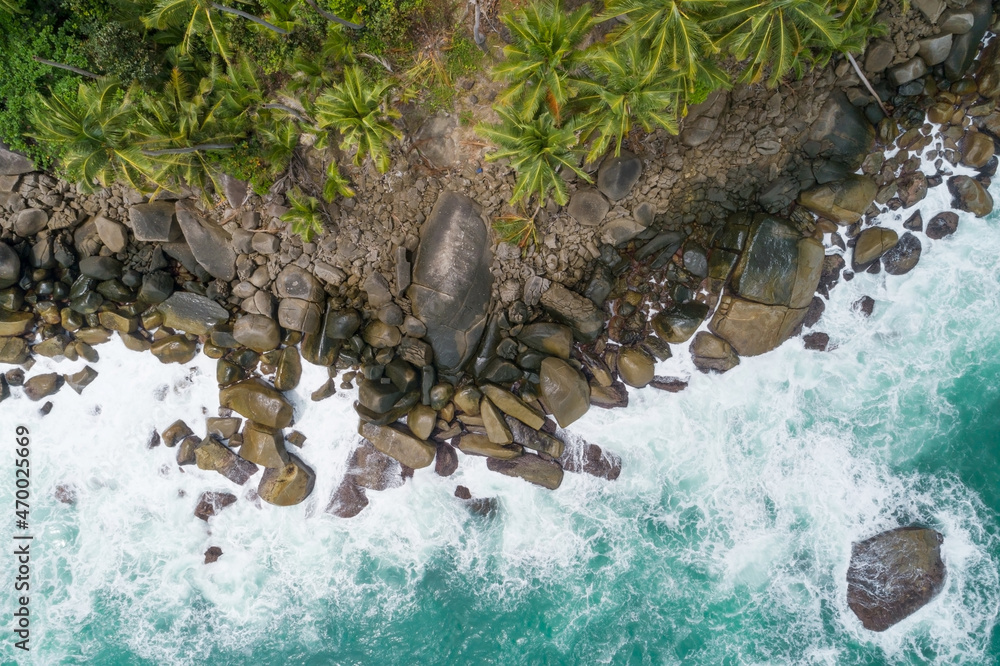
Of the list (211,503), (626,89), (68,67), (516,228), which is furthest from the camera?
(211,503)

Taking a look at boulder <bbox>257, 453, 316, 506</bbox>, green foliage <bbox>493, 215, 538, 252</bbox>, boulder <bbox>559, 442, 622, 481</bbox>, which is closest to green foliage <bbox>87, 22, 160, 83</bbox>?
green foliage <bbox>493, 215, 538, 252</bbox>

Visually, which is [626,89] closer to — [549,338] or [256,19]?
[549,338]

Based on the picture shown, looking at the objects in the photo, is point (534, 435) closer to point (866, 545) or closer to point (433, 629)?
point (433, 629)

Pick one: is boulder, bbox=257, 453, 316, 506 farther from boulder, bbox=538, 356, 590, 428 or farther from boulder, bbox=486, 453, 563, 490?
boulder, bbox=538, 356, 590, 428

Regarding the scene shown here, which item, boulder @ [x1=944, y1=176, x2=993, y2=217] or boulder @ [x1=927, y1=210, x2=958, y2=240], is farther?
boulder @ [x1=927, y1=210, x2=958, y2=240]

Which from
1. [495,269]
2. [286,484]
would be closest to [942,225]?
[495,269]

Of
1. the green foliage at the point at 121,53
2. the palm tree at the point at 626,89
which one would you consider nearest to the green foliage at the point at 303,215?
the green foliage at the point at 121,53
